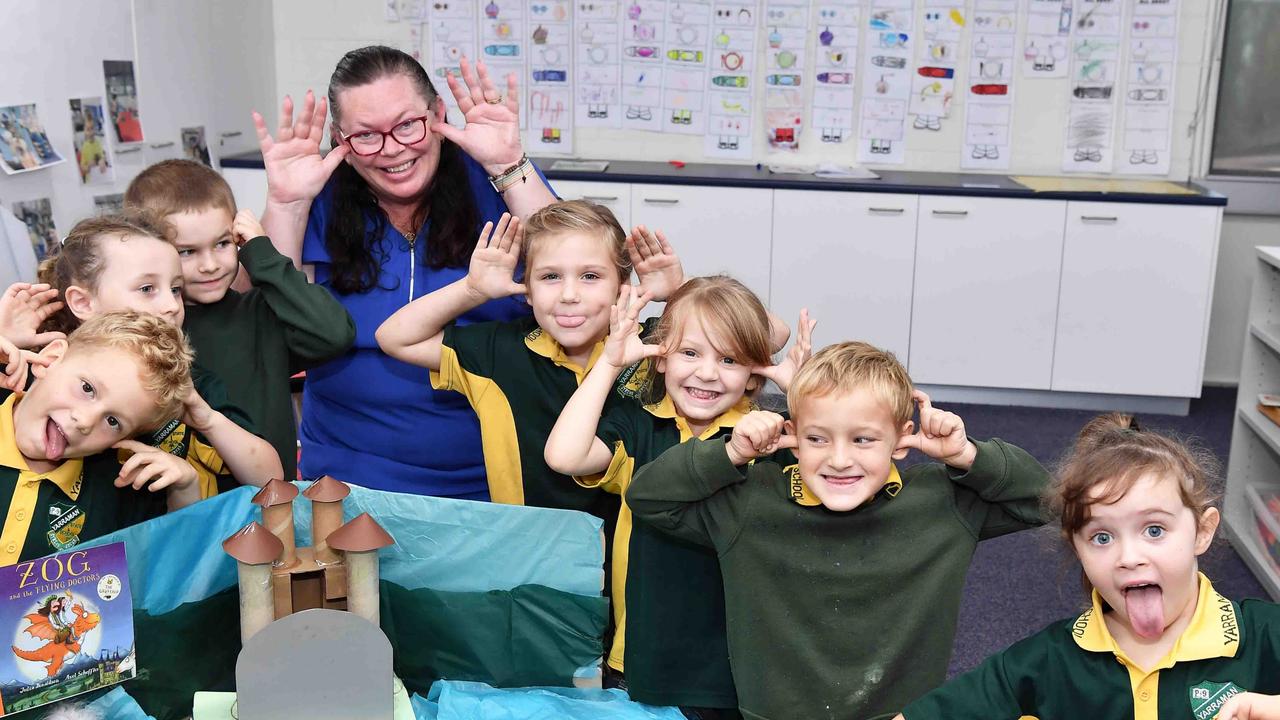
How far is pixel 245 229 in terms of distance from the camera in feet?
6.26

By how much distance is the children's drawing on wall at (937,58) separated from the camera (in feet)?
15.6

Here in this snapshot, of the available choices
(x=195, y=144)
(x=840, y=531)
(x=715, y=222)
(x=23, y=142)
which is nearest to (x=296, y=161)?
(x=840, y=531)

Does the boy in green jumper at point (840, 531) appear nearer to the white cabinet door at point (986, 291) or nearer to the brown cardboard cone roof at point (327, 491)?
the brown cardboard cone roof at point (327, 491)

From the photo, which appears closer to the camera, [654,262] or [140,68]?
[654,262]

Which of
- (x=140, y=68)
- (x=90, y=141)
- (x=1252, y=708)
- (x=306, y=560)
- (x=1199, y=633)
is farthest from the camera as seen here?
(x=140, y=68)

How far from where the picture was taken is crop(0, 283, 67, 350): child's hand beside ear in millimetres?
1677

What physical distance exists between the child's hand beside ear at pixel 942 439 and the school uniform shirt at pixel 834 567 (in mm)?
20

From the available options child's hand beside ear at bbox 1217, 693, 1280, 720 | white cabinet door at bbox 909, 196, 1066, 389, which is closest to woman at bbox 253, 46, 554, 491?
child's hand beside ear at bbox 1217, 693, 1280, 720

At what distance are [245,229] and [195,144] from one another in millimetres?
2648

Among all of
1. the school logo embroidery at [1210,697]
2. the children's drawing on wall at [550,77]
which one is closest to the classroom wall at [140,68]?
the children's drawing on wall at [550,77]

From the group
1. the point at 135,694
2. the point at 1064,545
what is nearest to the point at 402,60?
the point at 135,694

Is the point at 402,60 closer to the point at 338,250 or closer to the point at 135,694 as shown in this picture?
the point at 338,250

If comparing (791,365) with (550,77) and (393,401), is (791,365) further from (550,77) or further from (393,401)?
(550,77)

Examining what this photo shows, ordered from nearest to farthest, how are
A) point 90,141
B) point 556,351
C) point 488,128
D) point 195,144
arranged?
point 556,351 → point 488,128 → point 90,141 → point 195,144
